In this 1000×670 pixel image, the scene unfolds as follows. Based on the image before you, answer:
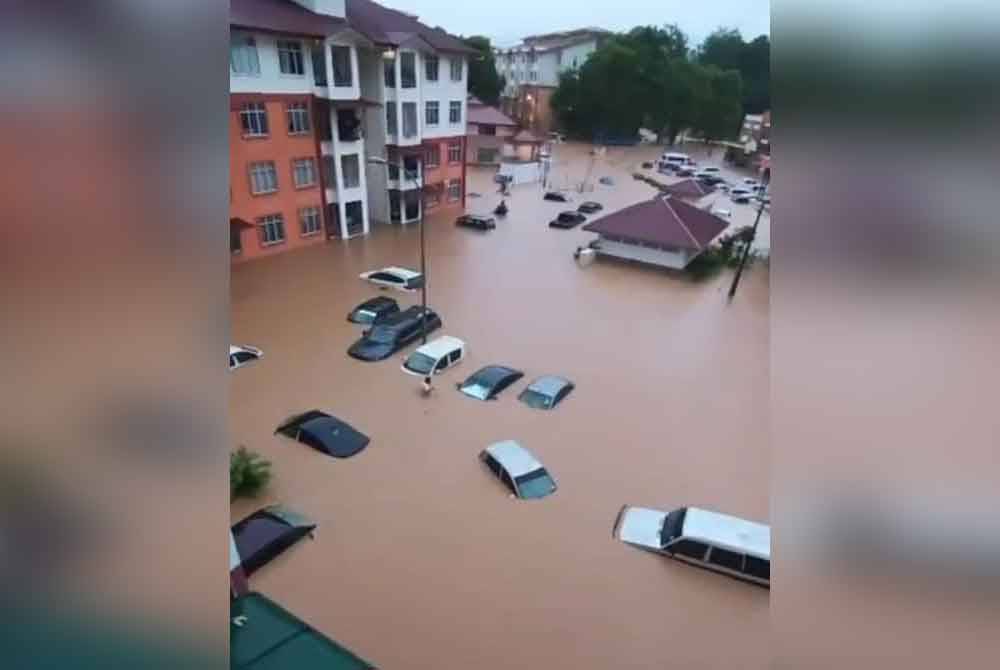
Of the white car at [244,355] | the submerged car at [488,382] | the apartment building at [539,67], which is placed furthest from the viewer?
the apartment building at [539,67]

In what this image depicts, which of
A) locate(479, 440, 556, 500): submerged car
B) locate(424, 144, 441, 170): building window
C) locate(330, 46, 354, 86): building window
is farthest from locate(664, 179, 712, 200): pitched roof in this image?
locate(479, 440, 556, 500): submerged car

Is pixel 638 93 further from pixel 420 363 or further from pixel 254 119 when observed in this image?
pixel 420 363

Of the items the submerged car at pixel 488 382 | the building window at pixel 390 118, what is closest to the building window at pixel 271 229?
the building window at pixel 390 118

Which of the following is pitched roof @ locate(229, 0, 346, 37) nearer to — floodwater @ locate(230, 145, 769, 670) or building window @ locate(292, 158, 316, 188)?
building window @ locate(292, 158, 316, 188)

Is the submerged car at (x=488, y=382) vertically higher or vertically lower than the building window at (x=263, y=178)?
lower

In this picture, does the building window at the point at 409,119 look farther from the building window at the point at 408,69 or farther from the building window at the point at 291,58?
the building window at the point at 291,58
